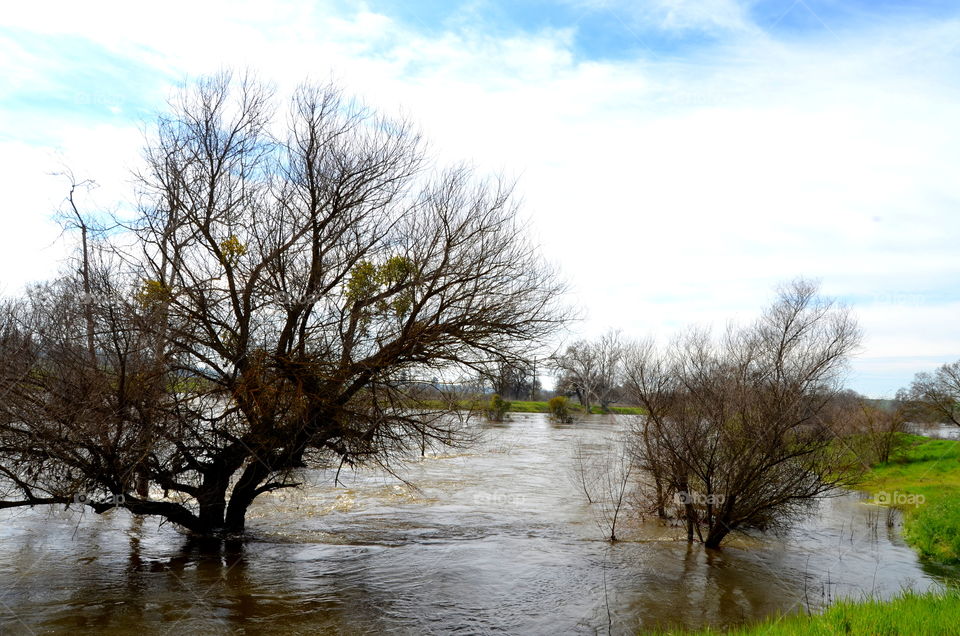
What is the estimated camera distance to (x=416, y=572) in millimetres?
13523

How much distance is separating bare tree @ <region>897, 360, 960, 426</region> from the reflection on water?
938 inches

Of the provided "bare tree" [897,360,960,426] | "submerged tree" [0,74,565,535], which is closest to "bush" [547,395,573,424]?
"bare tree" [897,360,960,426]

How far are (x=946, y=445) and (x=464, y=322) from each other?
110 feet

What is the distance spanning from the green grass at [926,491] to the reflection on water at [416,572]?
0.77m

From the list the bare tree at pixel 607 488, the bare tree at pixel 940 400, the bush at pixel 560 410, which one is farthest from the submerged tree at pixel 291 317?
the bush at pixel 560 410

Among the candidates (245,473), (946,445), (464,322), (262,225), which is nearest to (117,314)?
(262,225)

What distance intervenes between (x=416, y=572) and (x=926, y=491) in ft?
75.4

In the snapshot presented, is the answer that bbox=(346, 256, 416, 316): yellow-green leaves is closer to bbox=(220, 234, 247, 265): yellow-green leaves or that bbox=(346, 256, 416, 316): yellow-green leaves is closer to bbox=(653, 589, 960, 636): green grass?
bbox=(220, 234, 247, 265): yellow-green leaves

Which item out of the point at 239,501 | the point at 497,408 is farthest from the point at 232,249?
the point at 497,408

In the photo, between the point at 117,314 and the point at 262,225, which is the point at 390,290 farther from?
the point at 117,314

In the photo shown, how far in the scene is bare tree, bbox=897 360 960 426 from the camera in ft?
129

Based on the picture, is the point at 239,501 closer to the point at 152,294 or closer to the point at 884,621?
the point at 152,294

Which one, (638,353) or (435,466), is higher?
(638,353)

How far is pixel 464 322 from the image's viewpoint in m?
13.6
